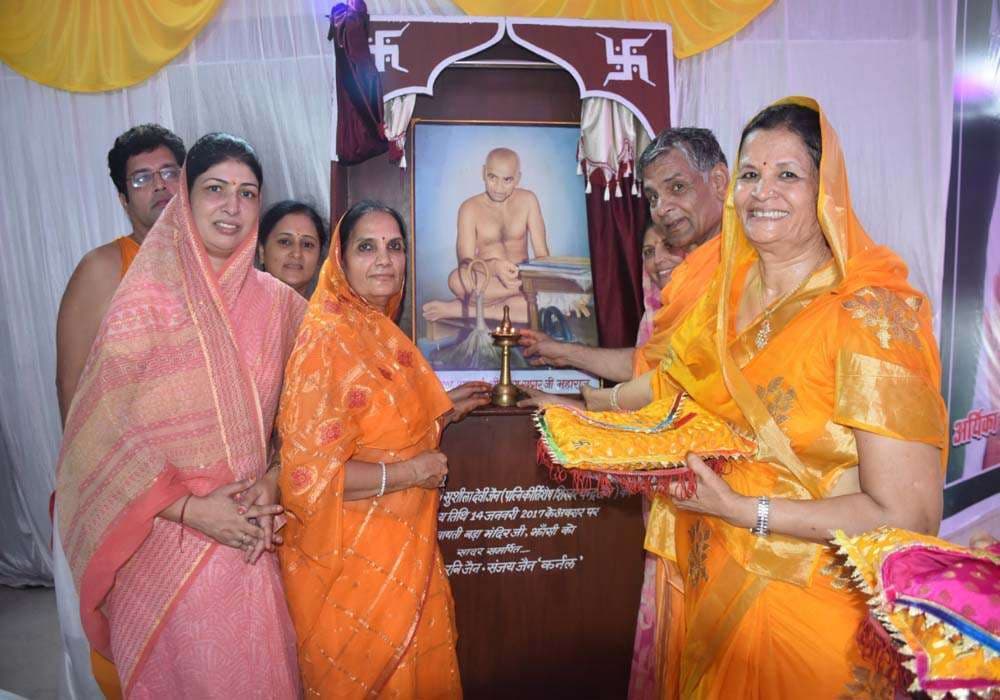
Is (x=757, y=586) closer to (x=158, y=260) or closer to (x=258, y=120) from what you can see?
(x=158, y=260)

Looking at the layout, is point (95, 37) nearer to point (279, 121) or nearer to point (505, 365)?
point (279, 121)

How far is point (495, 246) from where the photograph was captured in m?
4.07

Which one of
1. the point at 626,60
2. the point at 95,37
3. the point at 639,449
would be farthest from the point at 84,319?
the point at 626,60

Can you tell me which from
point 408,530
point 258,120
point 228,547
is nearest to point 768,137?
point 408,530

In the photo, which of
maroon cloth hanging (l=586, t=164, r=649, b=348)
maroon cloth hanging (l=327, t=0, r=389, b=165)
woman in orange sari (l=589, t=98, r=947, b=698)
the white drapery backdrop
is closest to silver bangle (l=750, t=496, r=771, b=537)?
woman in orange sari (l=589, t=98, r=947, b=698)

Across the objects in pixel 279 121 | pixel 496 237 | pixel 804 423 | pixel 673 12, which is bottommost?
pixel 804 423

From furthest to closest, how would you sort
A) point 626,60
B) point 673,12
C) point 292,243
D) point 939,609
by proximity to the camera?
point 673,12, point 626,60, point 292,243, point 939,609

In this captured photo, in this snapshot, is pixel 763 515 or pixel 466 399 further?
pixel 466 399

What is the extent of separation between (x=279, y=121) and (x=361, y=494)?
8.32 ft

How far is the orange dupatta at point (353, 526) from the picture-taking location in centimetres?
221

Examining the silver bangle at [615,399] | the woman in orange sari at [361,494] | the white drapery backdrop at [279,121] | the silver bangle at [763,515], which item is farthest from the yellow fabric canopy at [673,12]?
the silver bangle at [763,515]

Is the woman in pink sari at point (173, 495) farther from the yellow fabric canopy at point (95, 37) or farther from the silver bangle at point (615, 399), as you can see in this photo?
the yellow fabric canopy at point (95, 37)

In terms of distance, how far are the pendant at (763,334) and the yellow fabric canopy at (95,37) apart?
3.45 m

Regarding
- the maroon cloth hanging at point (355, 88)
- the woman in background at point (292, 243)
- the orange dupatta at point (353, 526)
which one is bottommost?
the orange dupatta at point (353, 526)
